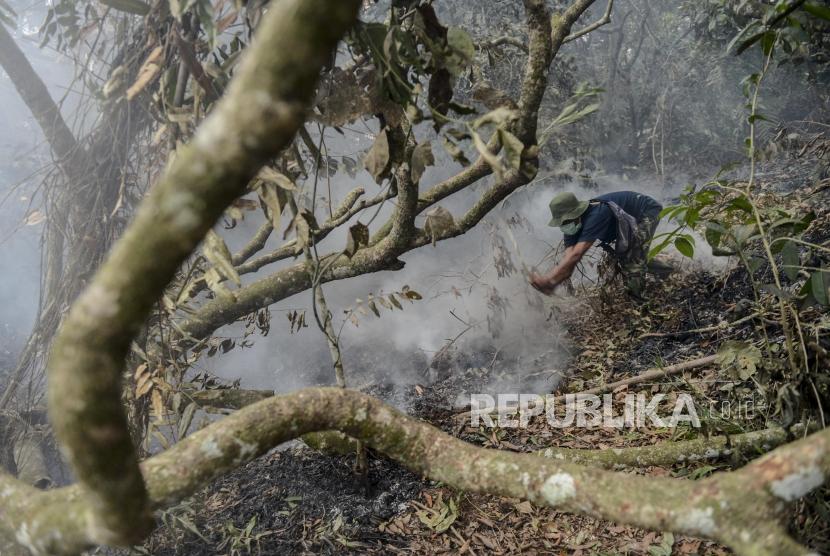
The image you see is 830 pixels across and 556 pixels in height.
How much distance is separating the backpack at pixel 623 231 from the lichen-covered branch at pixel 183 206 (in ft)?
12.3

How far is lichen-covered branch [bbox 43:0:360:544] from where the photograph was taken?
0.68 metres

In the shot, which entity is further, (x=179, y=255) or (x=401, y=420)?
(x=401, y=420)

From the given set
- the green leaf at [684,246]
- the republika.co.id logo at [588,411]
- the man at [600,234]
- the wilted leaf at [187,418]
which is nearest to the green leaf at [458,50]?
the green leaf at [684,246]

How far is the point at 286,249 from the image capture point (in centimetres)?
349

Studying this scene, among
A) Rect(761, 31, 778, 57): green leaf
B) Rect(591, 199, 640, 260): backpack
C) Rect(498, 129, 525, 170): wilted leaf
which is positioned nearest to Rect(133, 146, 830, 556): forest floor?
Rect(591, 199, 640, 260): backpack

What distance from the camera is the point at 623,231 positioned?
4.10m

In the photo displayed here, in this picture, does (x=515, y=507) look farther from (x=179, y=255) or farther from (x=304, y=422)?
(x=179, y=255)

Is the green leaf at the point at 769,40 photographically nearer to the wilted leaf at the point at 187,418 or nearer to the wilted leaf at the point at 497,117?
the wilted leaf at the point at 497,117

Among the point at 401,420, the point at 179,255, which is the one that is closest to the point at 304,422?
the point at 401,420

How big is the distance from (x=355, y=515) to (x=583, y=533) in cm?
105

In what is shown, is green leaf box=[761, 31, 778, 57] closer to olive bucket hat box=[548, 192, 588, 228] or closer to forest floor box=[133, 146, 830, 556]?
forest floor box=[133, 146, 830, 556]

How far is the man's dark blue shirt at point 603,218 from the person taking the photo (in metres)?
4.03

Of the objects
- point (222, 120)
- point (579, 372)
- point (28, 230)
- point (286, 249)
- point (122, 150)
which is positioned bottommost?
point (579, 372)

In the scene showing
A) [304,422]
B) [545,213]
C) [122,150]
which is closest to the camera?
[304,422]
